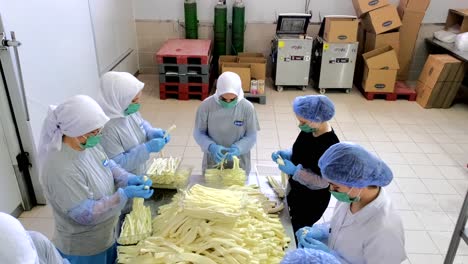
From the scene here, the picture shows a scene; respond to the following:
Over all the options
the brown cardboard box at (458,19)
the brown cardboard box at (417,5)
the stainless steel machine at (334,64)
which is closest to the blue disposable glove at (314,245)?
the stainless steel machine at (334,64)

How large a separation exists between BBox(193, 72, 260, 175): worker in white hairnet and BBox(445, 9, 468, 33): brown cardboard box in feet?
17.7

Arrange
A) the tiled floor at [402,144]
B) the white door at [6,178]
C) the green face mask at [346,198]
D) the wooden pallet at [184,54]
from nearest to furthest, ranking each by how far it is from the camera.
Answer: the green face mask at [346,198]
the white door at [6,178]
the tiled floor at [402,144]
the wooden pallet at [184,54]

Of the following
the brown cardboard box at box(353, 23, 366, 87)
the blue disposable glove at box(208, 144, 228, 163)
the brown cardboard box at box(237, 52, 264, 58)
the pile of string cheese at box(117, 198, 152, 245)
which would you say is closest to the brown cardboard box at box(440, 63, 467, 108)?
the brown cardboard box at box(353, 23, 366, 87)

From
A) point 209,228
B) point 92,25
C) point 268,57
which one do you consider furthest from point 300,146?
point 268,57

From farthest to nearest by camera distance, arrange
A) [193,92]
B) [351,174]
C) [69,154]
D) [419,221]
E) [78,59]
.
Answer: [193,92], [78,59], [419,221], [69,154], [351,174]

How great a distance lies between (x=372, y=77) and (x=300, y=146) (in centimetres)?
437

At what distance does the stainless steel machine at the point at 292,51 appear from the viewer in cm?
623

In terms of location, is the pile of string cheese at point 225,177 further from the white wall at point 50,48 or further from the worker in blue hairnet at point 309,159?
the white wall at point 50,48

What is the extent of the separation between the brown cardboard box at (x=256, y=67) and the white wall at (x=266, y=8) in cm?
110

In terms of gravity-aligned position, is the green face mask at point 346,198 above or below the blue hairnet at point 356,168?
below

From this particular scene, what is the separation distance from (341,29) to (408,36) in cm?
142

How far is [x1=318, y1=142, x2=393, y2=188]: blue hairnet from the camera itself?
171cm

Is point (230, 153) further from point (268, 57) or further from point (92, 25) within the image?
point (268, 57)

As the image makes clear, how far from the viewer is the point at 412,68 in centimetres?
719
